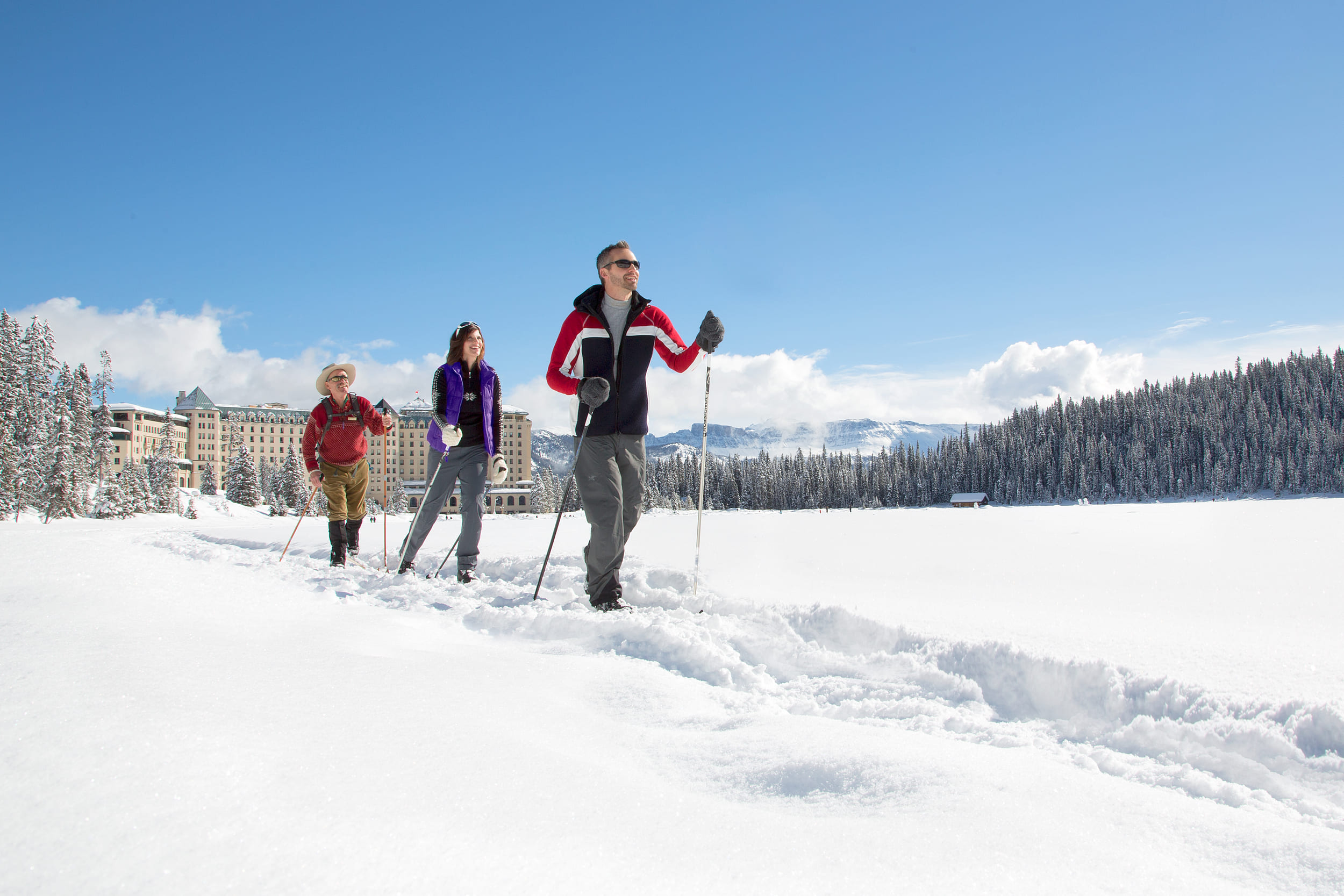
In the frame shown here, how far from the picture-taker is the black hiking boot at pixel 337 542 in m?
6.56

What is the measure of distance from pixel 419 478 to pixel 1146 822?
427ft

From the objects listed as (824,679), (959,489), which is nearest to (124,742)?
(824,679)

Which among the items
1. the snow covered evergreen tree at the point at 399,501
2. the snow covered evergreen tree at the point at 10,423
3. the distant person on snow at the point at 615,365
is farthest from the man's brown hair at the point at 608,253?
the snow covered evergreen tree at the point at 399,501

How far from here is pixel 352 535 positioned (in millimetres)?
7223

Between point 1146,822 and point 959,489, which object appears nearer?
point 1146,822

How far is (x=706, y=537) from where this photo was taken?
894 cm

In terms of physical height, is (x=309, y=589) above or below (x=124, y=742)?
below

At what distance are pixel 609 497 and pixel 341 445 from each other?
423 centimetres

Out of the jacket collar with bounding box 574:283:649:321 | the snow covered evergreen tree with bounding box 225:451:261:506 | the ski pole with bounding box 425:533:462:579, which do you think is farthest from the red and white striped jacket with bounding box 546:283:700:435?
the snow covered evergreen tree with bounding box 225:451:261:506

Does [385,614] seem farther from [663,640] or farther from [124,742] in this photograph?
[124,742]

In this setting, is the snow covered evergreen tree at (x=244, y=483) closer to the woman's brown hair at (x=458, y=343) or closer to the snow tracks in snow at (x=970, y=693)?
the woman's brown hair at (x=458, y=343)

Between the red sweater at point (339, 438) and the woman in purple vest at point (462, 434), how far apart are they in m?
1.34

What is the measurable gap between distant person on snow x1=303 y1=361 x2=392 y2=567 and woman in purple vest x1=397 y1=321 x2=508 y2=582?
3.94 feet

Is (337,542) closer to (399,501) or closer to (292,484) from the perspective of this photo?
(292,484)
